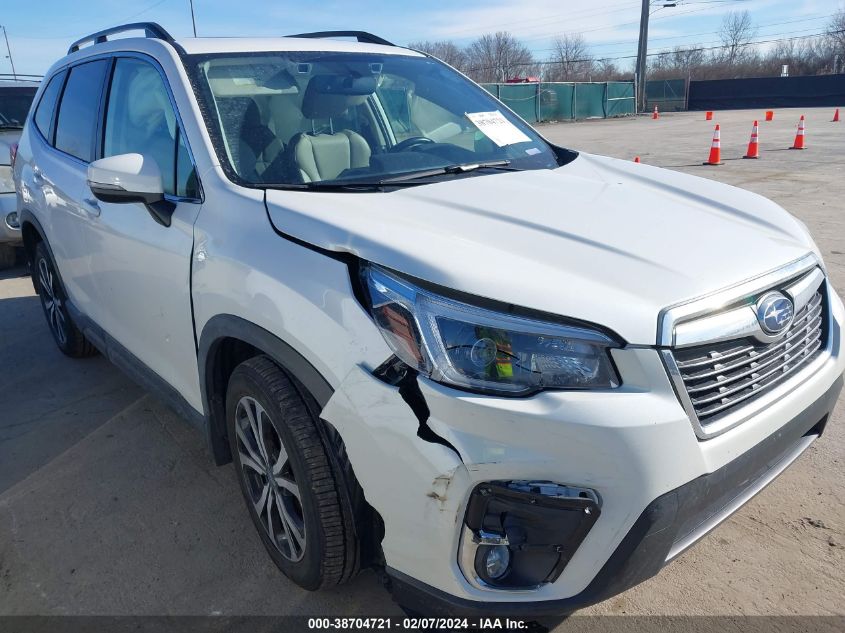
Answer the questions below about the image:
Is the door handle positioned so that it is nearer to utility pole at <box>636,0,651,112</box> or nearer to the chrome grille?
the chrome grille

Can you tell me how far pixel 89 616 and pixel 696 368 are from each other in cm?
214

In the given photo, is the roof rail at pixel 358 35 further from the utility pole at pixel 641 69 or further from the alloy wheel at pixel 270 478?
the utility pole at pixel 641 69

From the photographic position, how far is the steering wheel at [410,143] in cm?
298

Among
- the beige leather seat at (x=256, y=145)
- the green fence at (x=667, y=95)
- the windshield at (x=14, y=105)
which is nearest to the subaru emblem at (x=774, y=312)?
the beige leather seat at (x=256, y=145)

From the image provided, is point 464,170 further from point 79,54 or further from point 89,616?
point 79,54

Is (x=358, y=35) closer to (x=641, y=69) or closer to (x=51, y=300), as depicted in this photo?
(x=51, y=300)

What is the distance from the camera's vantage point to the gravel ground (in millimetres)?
2355

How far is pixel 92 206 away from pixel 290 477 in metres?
1.86

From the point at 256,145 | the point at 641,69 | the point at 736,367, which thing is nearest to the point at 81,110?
the point at 256,145

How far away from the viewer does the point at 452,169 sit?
2756mm

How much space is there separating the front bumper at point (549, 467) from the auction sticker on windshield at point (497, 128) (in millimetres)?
1795

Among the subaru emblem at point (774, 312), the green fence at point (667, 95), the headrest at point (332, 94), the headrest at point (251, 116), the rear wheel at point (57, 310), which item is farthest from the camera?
the green fence at point (667, 95)

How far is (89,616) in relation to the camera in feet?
7.79

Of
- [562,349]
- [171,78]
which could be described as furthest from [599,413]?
[171,78]
